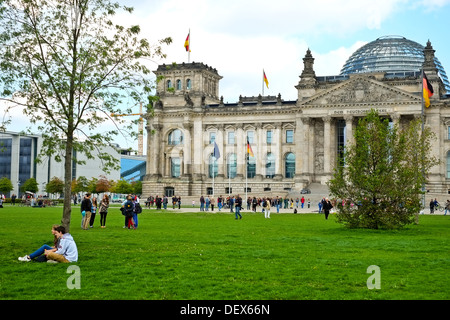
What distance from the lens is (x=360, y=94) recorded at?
89438 millimetres

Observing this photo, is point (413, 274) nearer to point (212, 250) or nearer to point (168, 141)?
point (212, 250)

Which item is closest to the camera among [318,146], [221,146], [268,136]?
[318,146]

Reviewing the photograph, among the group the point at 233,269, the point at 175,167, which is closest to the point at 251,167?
the point at 175,167

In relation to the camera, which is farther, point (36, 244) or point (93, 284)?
point (36, 244)

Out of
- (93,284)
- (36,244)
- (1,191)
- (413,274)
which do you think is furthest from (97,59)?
(1,191)

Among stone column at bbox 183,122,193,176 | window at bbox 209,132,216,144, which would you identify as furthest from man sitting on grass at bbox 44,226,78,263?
window at bbox 209,132,216,144

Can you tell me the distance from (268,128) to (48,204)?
3648 cm

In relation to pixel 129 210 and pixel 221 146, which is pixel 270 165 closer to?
pixel 221 146

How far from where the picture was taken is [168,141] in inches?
4077

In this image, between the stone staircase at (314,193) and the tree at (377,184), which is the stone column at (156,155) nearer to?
the stone staircase at (314,193)

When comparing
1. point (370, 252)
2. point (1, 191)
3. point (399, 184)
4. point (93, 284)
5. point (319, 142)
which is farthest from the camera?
point (1, 191)

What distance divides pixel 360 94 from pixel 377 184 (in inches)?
2326

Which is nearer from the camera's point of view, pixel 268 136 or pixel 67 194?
pixel 67 194

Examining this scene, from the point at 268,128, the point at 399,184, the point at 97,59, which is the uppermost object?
the point at 268,128
